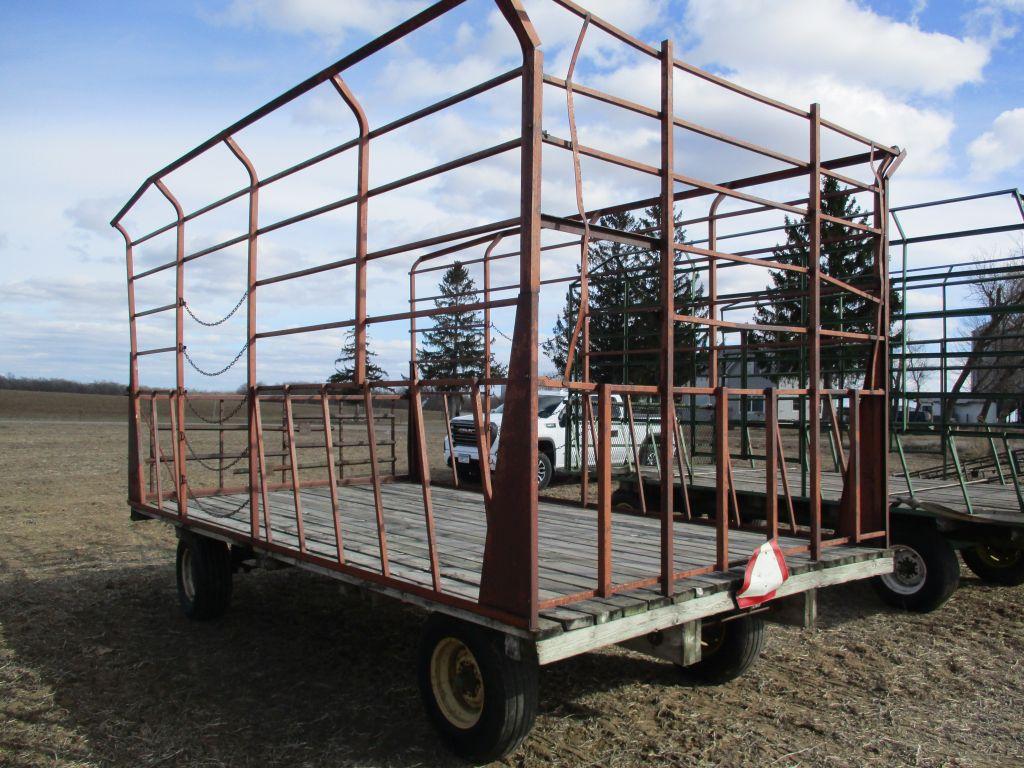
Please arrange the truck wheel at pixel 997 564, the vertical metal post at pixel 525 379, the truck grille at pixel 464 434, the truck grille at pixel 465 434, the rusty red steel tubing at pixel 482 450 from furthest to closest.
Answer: the truck grille at pixel 464 434 → the truck grille at pixel 465 434 → the truck wheel at pixel 997 564 → the rusty red steel tubing at pixel 482 450 → the vertical metal post at pixel 525 379

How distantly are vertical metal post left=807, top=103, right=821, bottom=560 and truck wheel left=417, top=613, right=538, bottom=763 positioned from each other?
1793 mm

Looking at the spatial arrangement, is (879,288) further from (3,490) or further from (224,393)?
(3,490)

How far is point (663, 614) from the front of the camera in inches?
138

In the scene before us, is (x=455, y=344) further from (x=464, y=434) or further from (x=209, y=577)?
(x=464, y=434)

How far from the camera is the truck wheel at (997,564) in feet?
23.9

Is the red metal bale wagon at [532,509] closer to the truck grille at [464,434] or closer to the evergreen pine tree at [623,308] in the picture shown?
the evergreen pine tree at [623,308]

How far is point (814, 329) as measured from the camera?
14.5ft

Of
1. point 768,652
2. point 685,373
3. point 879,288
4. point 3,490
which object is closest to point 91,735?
point 768,652

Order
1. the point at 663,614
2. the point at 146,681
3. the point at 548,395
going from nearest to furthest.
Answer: the point at 663,614, the point at 146,681, the point at 548,395

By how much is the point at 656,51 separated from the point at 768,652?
3872mm

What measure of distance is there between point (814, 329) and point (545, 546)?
1.97 m

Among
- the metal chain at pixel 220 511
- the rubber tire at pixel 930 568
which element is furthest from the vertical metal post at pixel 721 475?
the metal chain at pixel 220 511

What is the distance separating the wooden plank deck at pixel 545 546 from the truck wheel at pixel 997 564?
3.68m

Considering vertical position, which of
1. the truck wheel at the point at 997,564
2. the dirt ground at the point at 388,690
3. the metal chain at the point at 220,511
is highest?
the metal chain at the point at 220,511
